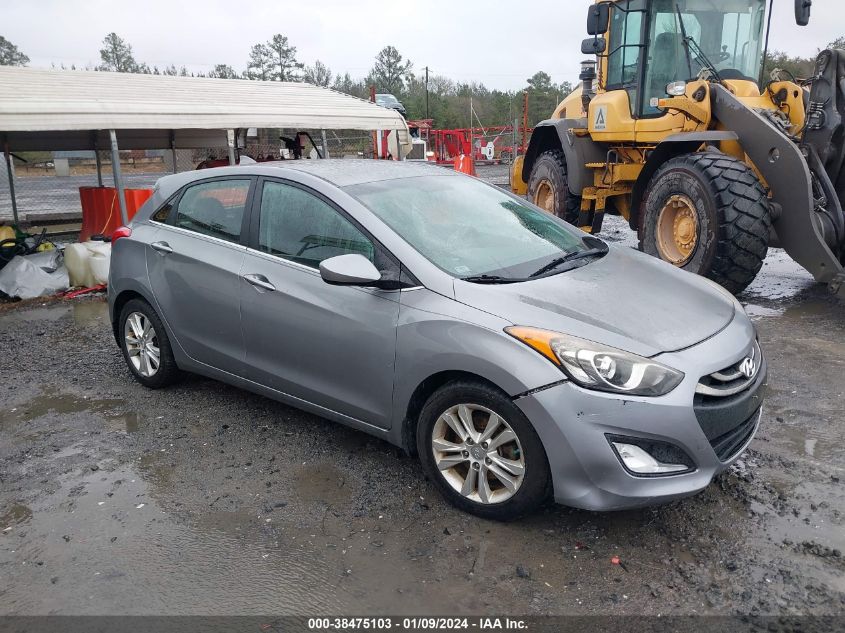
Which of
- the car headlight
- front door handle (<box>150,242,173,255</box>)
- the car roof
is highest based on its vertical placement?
the car roof

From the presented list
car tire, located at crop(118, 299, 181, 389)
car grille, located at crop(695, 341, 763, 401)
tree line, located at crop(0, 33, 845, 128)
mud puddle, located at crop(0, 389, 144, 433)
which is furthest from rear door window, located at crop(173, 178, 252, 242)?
tree line, located at crop(0, 33, 845, 128)

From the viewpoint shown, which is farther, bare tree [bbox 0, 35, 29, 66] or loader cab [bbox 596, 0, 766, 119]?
bare tree [bbox 0, 35, 29, 66]

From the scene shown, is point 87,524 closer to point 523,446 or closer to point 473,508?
point 473,508

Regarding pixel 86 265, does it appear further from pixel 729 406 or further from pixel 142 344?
pixel 729 406

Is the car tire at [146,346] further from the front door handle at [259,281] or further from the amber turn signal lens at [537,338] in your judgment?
the amber turn signal lens at [537,338]

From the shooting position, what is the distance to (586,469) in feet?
9.34

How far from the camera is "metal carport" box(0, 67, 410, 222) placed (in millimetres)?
8703

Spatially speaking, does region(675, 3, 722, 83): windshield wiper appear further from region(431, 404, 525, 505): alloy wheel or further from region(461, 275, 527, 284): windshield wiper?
region(431, 404, 525, 505): alloy wheel

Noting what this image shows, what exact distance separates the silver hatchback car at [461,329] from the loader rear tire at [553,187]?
5.19 m

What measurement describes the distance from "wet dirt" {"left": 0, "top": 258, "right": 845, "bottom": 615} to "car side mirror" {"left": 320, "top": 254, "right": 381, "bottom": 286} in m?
1.09

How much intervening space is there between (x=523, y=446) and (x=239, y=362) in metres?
1.98

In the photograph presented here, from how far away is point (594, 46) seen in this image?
8.26 metres

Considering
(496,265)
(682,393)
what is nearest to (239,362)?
(496,265)

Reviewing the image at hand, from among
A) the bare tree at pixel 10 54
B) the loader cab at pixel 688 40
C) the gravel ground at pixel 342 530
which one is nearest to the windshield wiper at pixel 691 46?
the loader cab at pixel 688 40
